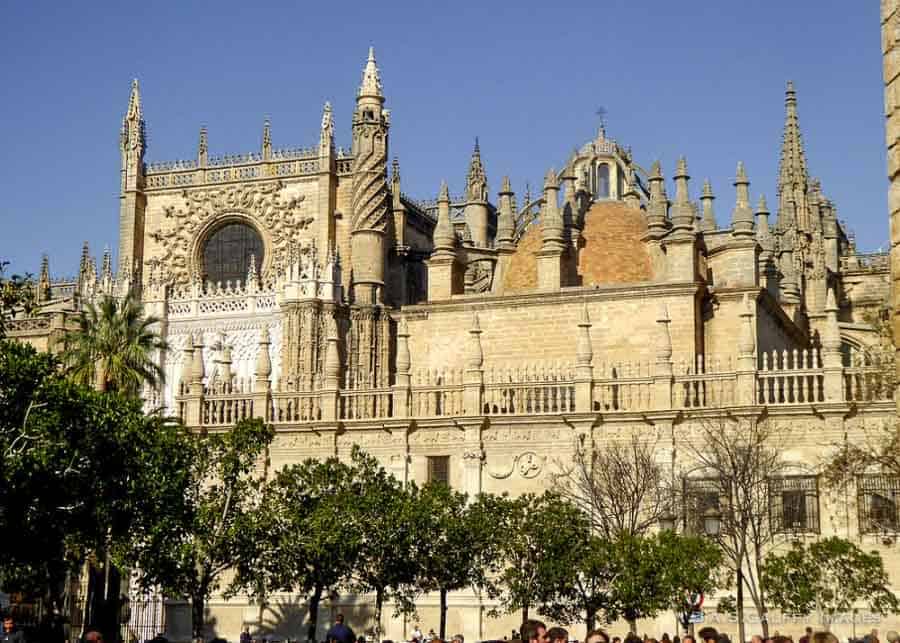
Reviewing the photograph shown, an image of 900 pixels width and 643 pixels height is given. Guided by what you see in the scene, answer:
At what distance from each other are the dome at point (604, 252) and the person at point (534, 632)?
2481cm

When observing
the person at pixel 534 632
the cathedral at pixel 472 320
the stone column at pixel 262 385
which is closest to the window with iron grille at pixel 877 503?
the cathedral at pixel 472 320

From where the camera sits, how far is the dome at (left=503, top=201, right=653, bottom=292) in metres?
35.8

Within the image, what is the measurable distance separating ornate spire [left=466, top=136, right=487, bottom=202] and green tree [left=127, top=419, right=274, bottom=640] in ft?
76.6

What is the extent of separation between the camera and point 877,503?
27.9 metres

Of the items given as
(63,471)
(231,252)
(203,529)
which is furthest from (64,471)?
(231,252)

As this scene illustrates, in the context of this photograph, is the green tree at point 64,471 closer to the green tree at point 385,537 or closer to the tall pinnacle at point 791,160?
the green tree at point 385,537

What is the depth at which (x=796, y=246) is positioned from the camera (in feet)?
166

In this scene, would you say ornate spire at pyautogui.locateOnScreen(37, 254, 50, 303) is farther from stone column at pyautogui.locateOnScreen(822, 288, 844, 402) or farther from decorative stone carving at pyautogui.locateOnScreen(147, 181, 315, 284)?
stone column at pyautogui.locateOnScreen(822, 288, 844, 402)

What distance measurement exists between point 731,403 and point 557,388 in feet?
13.1

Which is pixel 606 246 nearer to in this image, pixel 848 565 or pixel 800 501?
pixel 800 501

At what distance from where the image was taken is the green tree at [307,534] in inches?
1026

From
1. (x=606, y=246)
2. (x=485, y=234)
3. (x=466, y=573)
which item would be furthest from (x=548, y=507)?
(x=485, y=234)

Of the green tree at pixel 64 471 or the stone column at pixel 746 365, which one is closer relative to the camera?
the green tree at pixel 64 471

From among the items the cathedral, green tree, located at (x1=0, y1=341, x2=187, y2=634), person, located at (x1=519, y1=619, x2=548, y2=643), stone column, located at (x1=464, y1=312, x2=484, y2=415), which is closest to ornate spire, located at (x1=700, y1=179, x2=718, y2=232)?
the cathedral
